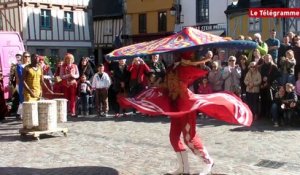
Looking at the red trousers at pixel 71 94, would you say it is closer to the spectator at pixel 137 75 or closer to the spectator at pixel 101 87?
the spectator at pixel 101 87

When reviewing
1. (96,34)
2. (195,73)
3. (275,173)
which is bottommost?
(275,173)

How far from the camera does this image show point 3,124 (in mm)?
13211

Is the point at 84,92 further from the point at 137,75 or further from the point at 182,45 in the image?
the point at 182,45

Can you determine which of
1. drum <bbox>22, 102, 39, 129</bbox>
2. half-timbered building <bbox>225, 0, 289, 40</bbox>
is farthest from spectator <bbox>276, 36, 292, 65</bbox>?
half-timbered building <bbox>225, 0, 289, 40</bbox>

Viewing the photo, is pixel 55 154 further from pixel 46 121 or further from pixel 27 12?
pixel 27 12

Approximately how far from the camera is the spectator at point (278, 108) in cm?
1220

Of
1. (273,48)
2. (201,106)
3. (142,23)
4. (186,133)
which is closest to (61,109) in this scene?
(186,133)

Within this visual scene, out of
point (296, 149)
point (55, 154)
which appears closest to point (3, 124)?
point (55, 154)

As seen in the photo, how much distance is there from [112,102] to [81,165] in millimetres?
7716

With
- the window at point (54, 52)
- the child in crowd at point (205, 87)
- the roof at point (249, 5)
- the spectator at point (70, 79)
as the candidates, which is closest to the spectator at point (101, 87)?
the spectator at point (70, 79)

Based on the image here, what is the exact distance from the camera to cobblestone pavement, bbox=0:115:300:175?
7.62 m

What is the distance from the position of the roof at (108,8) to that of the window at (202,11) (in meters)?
7.92

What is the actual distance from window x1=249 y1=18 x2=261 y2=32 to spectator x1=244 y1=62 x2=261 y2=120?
17.5 meters

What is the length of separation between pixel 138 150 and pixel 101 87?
5.79 m
